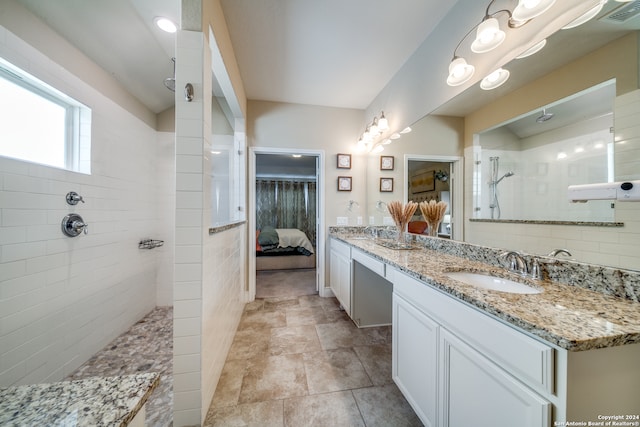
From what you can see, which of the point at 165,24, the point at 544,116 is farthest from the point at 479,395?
the point at 165,24

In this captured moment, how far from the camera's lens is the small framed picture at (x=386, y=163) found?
244 cm

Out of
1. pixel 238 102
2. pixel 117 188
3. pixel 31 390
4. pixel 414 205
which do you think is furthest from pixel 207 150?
pixel 414 205

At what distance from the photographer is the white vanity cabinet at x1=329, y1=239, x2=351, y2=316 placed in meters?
2.25

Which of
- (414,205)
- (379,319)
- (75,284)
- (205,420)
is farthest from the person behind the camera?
(379,319)

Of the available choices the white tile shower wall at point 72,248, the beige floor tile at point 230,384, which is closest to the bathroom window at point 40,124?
the white tile shower wall at point 72,248

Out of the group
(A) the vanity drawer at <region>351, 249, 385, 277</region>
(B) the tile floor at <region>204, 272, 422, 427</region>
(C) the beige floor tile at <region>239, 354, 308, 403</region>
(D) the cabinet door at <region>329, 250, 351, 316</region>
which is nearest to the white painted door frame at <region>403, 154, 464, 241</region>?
(A) the vanity drawer at <region>351, 249, 385, 277</region>

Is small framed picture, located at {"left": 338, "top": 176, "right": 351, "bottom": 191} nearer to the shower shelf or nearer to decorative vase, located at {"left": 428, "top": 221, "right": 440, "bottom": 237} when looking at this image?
decorative vase, located at {"left": 428, "top": 221, "right": 440, "bottom": 237}

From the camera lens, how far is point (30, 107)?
1439mm

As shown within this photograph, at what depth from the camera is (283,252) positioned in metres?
4.33

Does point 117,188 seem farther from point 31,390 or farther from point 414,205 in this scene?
point 414,205

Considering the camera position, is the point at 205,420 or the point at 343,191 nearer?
the point at 205,420

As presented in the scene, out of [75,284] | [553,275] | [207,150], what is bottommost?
[75,284]

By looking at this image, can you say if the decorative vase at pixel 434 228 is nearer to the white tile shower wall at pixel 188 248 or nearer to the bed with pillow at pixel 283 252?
the white tile shower wall at pixel 188 248

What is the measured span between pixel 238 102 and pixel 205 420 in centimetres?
254
